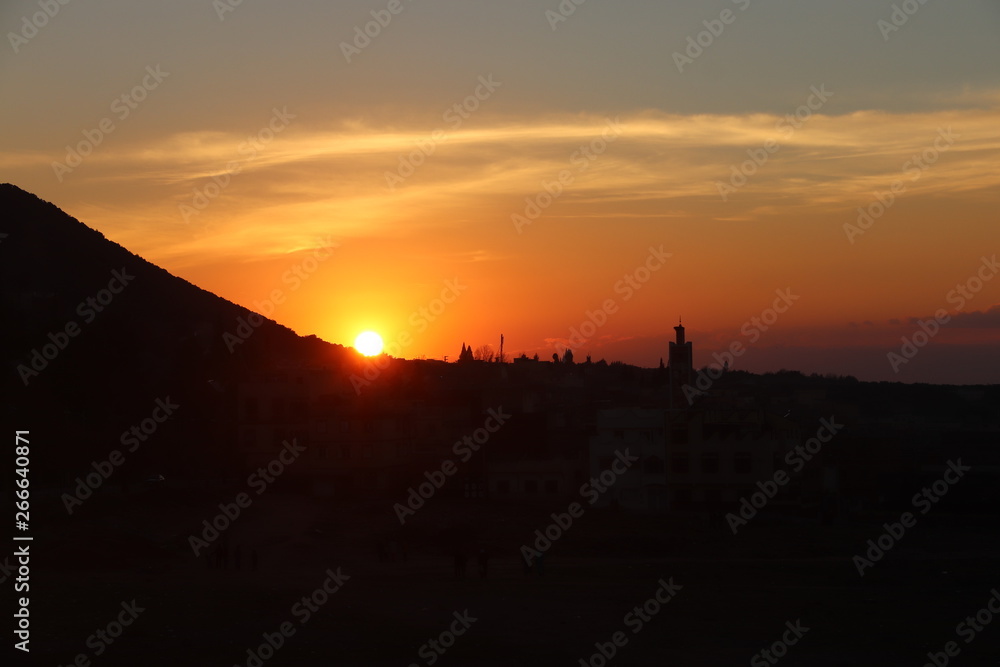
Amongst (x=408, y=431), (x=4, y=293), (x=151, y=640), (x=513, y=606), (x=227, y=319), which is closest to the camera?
(x=151, y=640)

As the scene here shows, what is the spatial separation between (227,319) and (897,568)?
4124 inches

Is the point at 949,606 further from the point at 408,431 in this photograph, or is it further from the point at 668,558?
the point at 408,431

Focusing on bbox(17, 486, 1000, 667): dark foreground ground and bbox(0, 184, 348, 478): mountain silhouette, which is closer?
bbox(17, 486, 1000, 667): dark foreground ground

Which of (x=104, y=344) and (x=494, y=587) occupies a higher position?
(x=104, y=344)

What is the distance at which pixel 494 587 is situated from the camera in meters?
37.1

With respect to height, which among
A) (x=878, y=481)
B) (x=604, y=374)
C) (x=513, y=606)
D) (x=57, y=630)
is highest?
(x=604, y=374)

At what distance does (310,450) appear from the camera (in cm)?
6475

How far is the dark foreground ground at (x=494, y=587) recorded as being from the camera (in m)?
27.7

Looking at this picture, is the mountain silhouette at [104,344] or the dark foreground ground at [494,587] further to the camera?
the mountain silhouette at [104,344]

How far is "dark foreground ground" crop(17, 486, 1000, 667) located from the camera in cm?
2770

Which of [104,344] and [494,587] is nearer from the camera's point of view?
[494,587]

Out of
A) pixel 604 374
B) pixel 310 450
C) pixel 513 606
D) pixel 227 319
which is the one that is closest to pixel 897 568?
pixel 513 606

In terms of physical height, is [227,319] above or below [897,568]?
above

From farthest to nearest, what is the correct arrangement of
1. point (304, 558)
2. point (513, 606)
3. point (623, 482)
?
point (623, 482)
point (304, 558)
point (513, 606)
